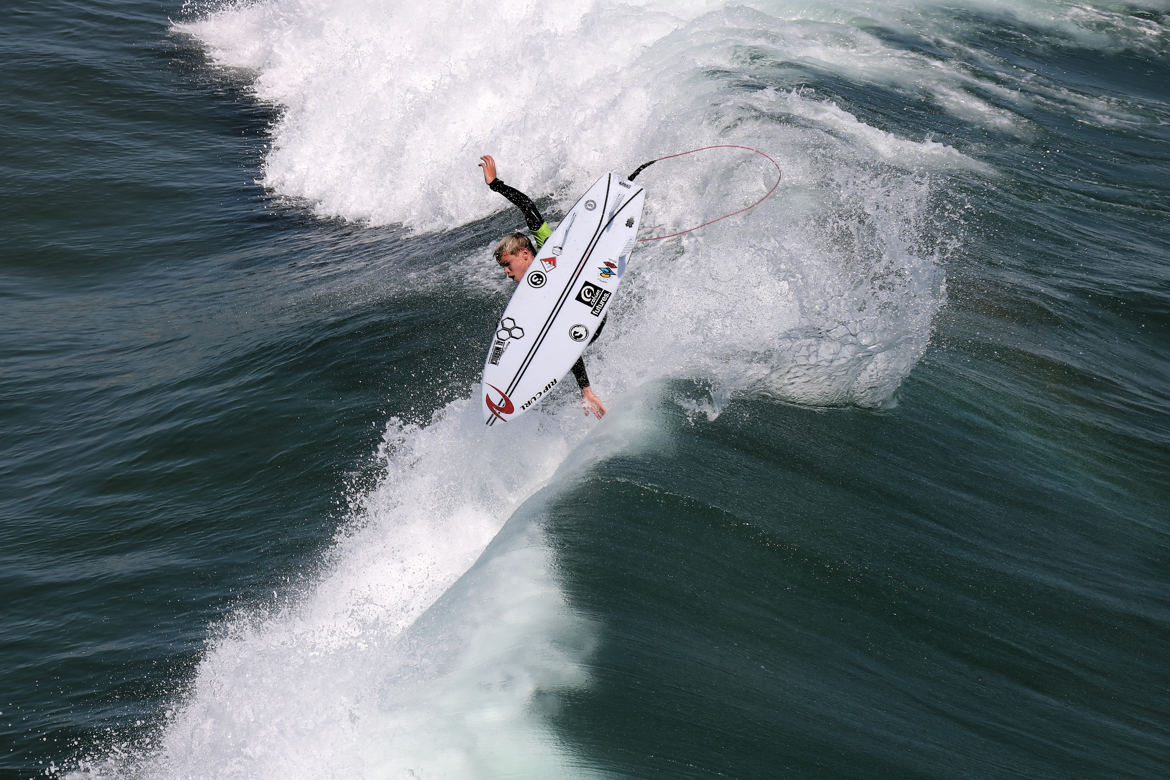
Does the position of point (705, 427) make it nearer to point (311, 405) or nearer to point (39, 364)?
point (311, 405)

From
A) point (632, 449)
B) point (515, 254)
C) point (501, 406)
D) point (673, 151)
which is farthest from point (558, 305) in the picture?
point (673, 151)

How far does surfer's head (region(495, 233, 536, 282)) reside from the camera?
24.8 ft

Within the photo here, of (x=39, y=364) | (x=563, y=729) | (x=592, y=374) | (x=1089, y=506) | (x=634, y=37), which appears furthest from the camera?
(x=634, y=37)

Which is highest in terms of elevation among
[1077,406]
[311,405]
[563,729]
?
[1077,406]

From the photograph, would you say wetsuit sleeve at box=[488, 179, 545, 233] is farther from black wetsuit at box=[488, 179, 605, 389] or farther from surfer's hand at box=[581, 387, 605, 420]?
surfer's hand at box=[581, 387, 605, 420]

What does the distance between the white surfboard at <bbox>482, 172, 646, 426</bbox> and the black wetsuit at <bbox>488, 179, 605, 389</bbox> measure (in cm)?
7

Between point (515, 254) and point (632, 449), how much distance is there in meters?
2.41

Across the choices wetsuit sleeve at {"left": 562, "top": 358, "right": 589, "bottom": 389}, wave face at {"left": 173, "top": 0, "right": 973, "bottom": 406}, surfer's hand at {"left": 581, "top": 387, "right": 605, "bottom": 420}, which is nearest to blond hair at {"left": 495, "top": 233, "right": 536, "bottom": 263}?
wetsuit sleeve at {"left": 562, "top": 358, "right": 589, "bottom": 389}

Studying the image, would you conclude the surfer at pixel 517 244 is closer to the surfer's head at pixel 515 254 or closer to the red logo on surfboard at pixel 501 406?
the surfer's head at pixel 515 254

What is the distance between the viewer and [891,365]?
7.03 metres

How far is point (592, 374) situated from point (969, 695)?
171 inches

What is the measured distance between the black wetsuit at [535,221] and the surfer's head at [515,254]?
0.72 ft

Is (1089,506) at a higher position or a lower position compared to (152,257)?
higher

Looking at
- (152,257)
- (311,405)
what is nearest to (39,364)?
(152,257)
